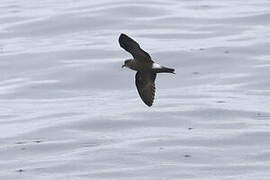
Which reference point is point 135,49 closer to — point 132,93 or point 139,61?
point 139,61

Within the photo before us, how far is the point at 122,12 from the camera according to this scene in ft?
83.8

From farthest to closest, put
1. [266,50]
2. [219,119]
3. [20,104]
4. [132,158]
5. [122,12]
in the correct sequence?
[122,12] → [266,50] → [20,104] → [219,119] → [132,158]

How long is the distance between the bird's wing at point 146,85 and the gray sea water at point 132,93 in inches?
126

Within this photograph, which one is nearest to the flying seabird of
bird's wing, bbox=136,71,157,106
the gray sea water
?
Result: bird's wing, bbox=136,71,157,106

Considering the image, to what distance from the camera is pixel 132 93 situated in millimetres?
20078

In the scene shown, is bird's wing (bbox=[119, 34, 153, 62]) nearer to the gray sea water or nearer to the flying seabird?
the flying seabird

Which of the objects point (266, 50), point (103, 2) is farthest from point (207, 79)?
point (103, 2)

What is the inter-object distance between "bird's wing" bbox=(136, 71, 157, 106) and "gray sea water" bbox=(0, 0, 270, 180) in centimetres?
319

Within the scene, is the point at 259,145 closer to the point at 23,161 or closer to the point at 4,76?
the point at 23,161

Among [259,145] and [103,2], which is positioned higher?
[259,145]

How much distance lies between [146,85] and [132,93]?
8119 mm

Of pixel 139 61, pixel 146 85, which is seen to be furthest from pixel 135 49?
pixel 146 85

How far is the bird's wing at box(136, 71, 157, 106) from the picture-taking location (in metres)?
11.9

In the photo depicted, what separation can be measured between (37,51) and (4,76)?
5.04 ft
